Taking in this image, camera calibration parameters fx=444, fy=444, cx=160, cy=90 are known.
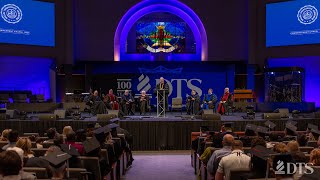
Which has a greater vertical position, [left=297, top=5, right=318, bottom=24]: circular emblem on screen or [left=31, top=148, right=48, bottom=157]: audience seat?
[left=297, top=5, right=318, bottom=24]: circular emblem on screen

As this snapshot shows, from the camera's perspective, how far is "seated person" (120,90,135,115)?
18344 millimetres

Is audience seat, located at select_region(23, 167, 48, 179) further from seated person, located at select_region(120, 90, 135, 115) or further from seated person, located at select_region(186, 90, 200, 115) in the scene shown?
seated person, located at select_region(186, 90, 200, 115)

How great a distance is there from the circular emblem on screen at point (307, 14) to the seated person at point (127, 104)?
9210 millimetres

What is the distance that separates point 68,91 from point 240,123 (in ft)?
36.0

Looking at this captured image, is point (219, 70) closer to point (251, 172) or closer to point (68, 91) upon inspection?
point (68, 91)

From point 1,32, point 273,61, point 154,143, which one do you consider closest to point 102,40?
point 1,32

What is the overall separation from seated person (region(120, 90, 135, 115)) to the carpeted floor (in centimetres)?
510

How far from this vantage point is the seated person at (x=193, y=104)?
733 inches

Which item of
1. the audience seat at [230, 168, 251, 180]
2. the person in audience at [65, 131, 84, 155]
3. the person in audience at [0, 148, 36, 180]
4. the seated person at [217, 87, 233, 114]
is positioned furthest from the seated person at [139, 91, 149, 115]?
the person in audience at [0, 148, 36, 180]

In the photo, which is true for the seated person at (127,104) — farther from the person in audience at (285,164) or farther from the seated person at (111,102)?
the person in audience at (285,164)

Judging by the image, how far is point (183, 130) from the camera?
13.9 m

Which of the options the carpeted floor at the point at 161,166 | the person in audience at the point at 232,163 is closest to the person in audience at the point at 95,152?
the person in audience at the point at 232,163

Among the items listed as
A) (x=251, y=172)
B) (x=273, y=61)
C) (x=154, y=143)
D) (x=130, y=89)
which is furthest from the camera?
(x=273, y=61)

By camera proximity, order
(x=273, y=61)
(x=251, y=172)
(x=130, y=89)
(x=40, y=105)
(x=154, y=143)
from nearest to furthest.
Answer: (x=251, y=172) < (x=154, y=143) < (x=40, y=105) < (x=130, y=89) < (x=273, y=61)
